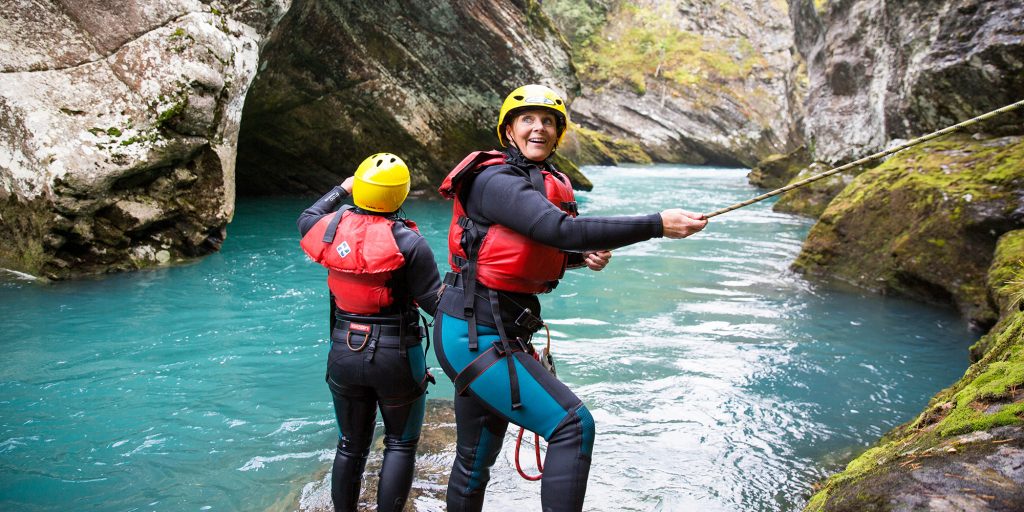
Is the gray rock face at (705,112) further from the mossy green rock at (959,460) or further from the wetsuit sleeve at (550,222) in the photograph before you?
the wetsuit sleeve at (550,222)

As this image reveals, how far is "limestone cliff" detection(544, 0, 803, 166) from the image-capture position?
1863 inches

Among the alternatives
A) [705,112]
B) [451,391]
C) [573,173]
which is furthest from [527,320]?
[705,112]

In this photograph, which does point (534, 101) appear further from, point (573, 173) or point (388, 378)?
point (573, 173)

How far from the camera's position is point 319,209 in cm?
404

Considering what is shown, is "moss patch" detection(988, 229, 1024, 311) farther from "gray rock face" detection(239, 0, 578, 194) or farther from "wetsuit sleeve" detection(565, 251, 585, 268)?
"gray rock face" detection(239, 0, 578, 194)

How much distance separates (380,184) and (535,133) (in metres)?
0.95

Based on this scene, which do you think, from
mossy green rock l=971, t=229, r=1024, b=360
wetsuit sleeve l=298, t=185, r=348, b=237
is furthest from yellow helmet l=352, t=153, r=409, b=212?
mossy green rock l=971, t=229, r=1024, b=360

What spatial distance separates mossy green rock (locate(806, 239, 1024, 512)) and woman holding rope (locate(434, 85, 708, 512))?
114 centimetres

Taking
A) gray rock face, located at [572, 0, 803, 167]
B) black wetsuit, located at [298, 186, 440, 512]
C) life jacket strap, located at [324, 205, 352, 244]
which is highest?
gray rock face, located at [572, 0, 803, 167]

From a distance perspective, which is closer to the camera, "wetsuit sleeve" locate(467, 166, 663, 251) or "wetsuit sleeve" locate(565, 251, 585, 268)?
"wetsuit sleeve" locate(467, 166, 663, 251)

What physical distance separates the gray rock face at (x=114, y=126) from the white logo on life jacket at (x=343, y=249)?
7302mm

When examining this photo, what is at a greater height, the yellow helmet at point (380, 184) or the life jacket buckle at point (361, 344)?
the yellow helmet at point (380, 184)

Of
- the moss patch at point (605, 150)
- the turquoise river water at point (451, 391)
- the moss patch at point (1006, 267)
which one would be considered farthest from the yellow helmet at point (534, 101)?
the moss patch at point (605, 150)

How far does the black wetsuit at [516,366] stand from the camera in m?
2.74
